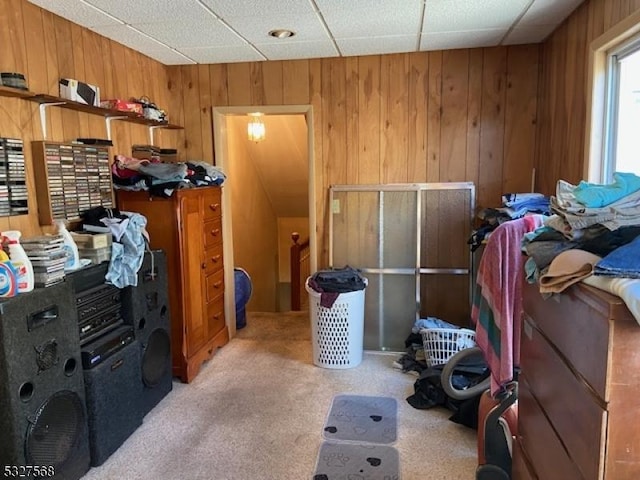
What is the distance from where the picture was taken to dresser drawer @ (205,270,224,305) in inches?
136

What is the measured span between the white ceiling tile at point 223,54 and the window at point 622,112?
2.27m

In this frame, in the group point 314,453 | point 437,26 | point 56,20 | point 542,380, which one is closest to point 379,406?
point 314,453

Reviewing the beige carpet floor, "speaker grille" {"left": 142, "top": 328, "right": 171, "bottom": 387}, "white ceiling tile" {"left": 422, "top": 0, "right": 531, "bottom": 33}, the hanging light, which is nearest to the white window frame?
"white ceiling tile" {"left": 422, "top": 0, "right": 531, "bottom": 33}

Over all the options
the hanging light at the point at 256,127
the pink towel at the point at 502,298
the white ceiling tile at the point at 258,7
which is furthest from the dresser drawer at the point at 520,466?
the hanging light at the point at 256,127

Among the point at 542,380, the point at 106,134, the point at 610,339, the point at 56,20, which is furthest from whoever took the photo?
the point at 106,134

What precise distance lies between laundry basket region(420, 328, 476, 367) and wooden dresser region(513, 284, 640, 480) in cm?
174

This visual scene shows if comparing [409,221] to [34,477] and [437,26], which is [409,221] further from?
[34,477]

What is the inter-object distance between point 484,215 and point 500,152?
62 cm

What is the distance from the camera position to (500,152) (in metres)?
3.49

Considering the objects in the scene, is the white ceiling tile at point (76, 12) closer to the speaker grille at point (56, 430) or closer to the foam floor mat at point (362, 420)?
the speaker grille at point (56, 430)

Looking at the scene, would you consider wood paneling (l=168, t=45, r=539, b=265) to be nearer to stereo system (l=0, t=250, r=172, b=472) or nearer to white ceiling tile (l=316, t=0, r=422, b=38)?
white ceiling tile (l=316, t=0, r=422, b=38)

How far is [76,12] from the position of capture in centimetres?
251

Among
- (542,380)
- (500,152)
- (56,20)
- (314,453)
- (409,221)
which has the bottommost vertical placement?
(314,453)

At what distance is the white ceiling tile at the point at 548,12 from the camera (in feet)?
8.16
